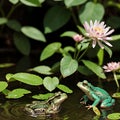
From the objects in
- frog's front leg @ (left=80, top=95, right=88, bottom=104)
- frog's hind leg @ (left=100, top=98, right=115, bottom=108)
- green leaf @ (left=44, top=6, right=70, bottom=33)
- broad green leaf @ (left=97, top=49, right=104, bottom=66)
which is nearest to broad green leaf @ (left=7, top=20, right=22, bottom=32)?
green leaf @ (left=44, top=6, right=70, bottom=33)

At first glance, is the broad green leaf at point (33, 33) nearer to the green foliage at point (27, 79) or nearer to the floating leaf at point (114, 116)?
the green foliage at point (27, 79)

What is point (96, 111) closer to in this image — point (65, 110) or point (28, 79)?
point (65, 110)

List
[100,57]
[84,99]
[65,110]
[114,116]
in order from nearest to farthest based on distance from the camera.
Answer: [114,116], [65,110], [84,99], [100,57]

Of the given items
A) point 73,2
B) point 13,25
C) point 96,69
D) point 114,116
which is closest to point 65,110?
point 114,116

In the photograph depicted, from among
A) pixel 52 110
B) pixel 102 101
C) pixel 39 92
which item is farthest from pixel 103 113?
pixel 39 92

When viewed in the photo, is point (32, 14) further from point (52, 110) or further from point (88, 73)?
point (52, 110)

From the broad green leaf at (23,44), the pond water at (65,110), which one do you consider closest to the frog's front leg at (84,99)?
the pond water at (65,110)
